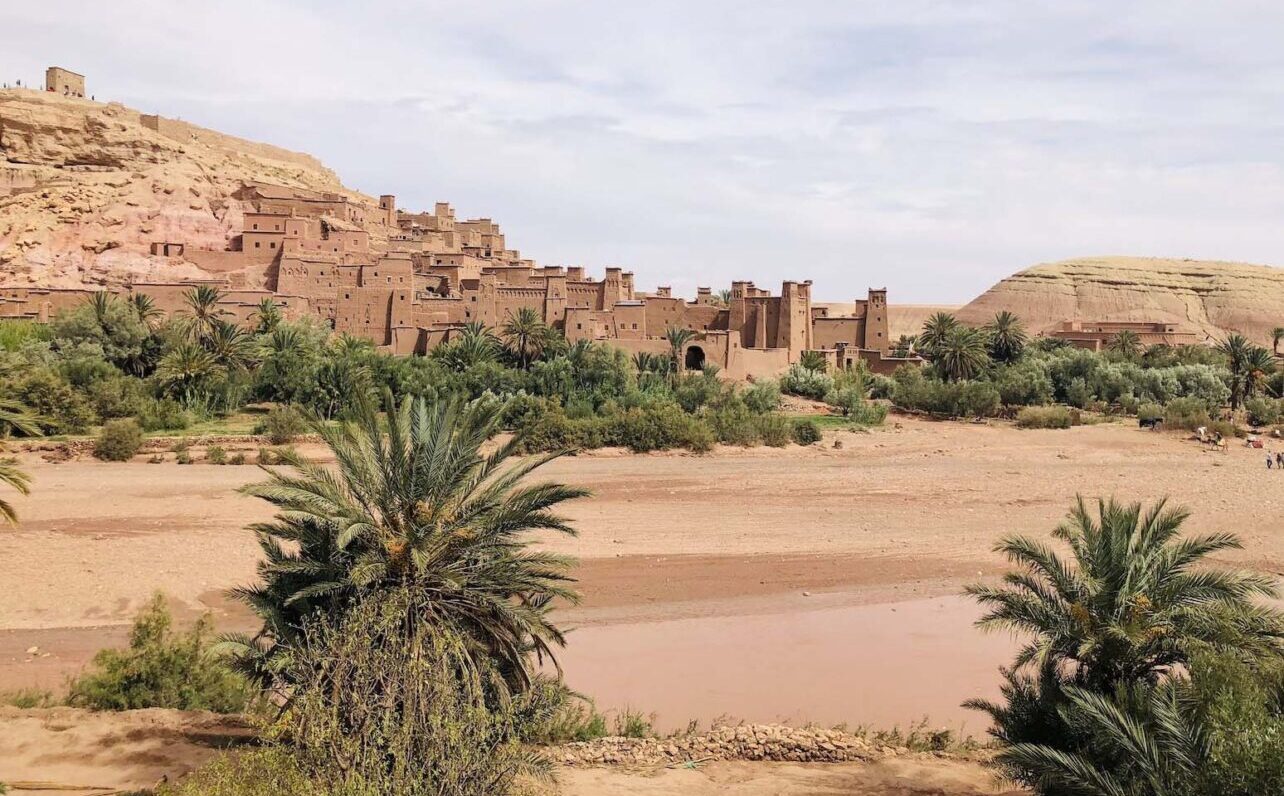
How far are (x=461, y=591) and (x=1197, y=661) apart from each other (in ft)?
15.7

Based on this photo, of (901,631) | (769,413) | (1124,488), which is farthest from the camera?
(769,413)

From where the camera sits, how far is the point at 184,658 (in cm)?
1020

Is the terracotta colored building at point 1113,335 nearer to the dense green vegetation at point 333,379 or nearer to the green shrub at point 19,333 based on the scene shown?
the dense green vegetation at point 333,379

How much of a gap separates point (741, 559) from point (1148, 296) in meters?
73.7

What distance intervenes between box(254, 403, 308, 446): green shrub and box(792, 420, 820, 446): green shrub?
44.6 feet

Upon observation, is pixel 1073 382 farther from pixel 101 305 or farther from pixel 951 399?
pixel 101 305

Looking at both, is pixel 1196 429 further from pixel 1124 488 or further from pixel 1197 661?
pixel 1197 661

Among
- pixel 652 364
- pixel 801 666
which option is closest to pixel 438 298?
pixel 652 364

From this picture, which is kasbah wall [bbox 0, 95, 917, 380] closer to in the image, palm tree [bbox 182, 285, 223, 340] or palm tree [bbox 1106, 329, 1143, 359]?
palm tree [bbox 182, 285, 223, 340]

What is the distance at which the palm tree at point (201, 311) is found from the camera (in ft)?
106

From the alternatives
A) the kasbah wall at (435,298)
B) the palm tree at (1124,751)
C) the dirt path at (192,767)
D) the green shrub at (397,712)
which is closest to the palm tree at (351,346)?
the kasbah wall at (435,298)

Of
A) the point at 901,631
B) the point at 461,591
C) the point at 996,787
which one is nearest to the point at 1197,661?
the point at 996,787

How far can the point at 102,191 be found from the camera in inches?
1737

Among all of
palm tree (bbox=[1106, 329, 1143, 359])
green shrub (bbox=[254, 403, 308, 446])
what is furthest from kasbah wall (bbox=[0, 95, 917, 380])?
palm tree (bbox=[1106, 329, 1143, 359])
